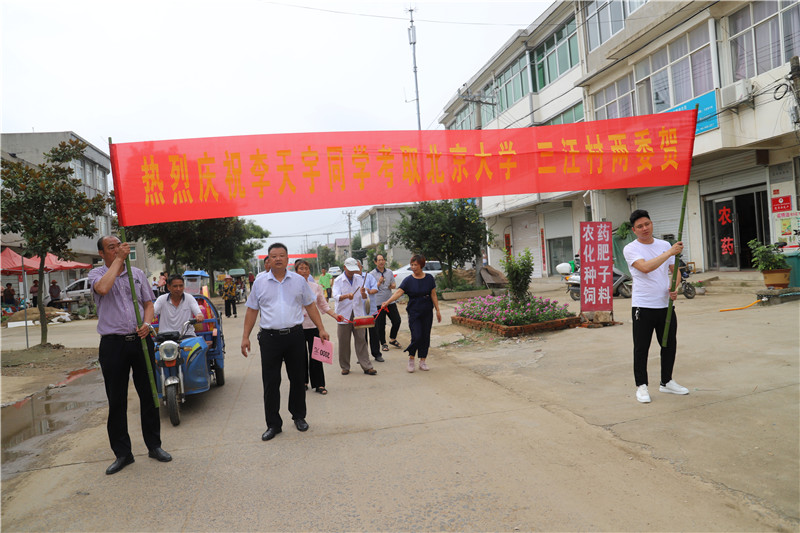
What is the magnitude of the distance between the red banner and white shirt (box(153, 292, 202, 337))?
1.06 metres

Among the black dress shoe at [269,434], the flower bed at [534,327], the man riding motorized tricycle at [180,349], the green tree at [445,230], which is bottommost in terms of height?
the black dress shoe at [269,434]

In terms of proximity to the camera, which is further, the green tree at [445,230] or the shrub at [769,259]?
the green tree at [445,230]

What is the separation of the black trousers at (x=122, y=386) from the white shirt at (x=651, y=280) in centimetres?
449

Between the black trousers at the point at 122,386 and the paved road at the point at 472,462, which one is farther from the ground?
the black trousers at the point at 122,386

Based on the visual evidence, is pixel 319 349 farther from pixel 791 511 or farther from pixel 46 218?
pixel 46 218

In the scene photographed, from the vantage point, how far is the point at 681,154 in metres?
6.10

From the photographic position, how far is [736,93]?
13.2 meters

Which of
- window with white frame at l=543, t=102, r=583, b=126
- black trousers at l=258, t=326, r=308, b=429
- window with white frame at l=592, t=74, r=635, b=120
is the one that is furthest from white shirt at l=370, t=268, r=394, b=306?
window with white frame at l=543, t=102, r=583, b=126

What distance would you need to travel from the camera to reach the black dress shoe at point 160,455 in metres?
4.16

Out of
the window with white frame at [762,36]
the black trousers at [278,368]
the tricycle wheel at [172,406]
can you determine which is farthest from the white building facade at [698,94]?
the tricycle wheel at [172,406]

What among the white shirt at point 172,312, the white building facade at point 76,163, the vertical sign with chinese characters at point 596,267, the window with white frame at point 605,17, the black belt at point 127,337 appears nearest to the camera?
the black belt at point 127,337

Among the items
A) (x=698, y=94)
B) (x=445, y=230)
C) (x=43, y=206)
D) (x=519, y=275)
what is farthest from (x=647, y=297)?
(x=445, y=230)

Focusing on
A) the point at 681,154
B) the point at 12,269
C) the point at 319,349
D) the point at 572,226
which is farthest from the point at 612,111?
the point at 12,269

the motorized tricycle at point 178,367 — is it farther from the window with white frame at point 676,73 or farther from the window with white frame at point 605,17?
the window with white frame at point 605,17
